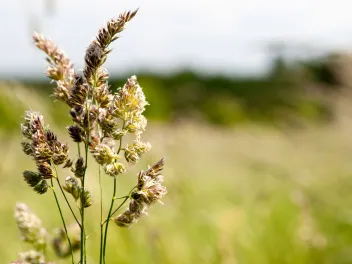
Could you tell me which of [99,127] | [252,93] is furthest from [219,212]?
[252,93]

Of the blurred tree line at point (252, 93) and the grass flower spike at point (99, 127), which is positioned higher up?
the blurred tree line at point (252, 93)

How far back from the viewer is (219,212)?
2.61 meters

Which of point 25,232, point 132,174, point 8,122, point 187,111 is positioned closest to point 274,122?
point 187,111

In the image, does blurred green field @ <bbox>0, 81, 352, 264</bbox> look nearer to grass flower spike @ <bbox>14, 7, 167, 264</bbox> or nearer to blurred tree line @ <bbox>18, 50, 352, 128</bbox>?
grass flower spike @ <bbox>14, 7, 167, 264</bbox>

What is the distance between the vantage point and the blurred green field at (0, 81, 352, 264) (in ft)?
7.29

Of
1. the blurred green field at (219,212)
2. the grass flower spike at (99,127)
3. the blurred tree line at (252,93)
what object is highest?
the blurred tree line at (252,93)

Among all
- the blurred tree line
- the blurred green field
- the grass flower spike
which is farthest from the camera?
the blurred tree line

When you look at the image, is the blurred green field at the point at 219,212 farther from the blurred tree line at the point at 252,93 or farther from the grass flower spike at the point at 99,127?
the blurred tree line at the point at 252,93

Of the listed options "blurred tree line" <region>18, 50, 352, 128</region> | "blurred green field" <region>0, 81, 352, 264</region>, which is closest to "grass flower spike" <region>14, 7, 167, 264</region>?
"blurred green field" <region>0, 81, 352, 264</region>

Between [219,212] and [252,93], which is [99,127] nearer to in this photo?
[219,212]

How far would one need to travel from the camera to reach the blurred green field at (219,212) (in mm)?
2221

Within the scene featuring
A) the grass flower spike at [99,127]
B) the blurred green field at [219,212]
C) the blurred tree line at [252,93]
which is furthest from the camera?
the blurred tree line at [252,93]

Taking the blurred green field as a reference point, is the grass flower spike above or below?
below

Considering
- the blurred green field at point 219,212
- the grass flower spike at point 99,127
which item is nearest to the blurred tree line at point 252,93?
the blurred green field at point 219,212
